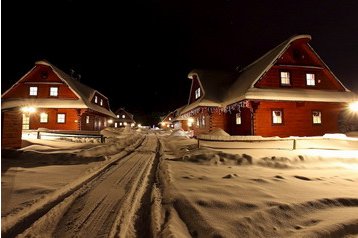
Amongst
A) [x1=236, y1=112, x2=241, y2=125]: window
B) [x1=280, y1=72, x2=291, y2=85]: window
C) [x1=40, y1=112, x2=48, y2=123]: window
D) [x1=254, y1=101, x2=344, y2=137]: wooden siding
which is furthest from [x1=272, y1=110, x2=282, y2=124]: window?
[x1=40, y1=112, x2=48, y2=123]: window

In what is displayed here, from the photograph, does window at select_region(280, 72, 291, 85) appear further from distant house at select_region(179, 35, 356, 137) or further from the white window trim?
the white window trim

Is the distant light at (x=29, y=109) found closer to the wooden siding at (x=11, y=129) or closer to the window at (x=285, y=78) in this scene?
the wooden siding at (x=11, y=129)

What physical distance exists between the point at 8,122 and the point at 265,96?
53.6 feet

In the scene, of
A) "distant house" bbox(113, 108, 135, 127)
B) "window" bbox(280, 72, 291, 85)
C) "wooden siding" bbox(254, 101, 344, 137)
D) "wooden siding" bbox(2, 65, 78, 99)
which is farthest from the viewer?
"distant house" bbox(113, 108, 135, 127)

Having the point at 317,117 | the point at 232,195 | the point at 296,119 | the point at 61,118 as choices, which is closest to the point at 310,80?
the point at 317,117

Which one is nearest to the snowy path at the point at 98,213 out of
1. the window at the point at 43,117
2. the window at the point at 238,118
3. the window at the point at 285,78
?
the window at the point at 238,118

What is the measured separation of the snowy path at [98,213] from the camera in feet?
12.9

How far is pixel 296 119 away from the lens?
19.1 m

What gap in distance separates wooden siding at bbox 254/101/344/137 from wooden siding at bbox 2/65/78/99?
20.7 metres

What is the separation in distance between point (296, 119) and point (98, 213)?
60.3 ft

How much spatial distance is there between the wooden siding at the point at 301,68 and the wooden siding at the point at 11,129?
17.8m

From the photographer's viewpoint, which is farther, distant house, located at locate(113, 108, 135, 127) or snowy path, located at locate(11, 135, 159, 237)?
distant house, located at locate(113, 108, 135, 127)

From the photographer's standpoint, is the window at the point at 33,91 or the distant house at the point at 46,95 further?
the window at the point at 33,91

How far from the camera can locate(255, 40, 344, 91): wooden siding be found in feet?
62.4
